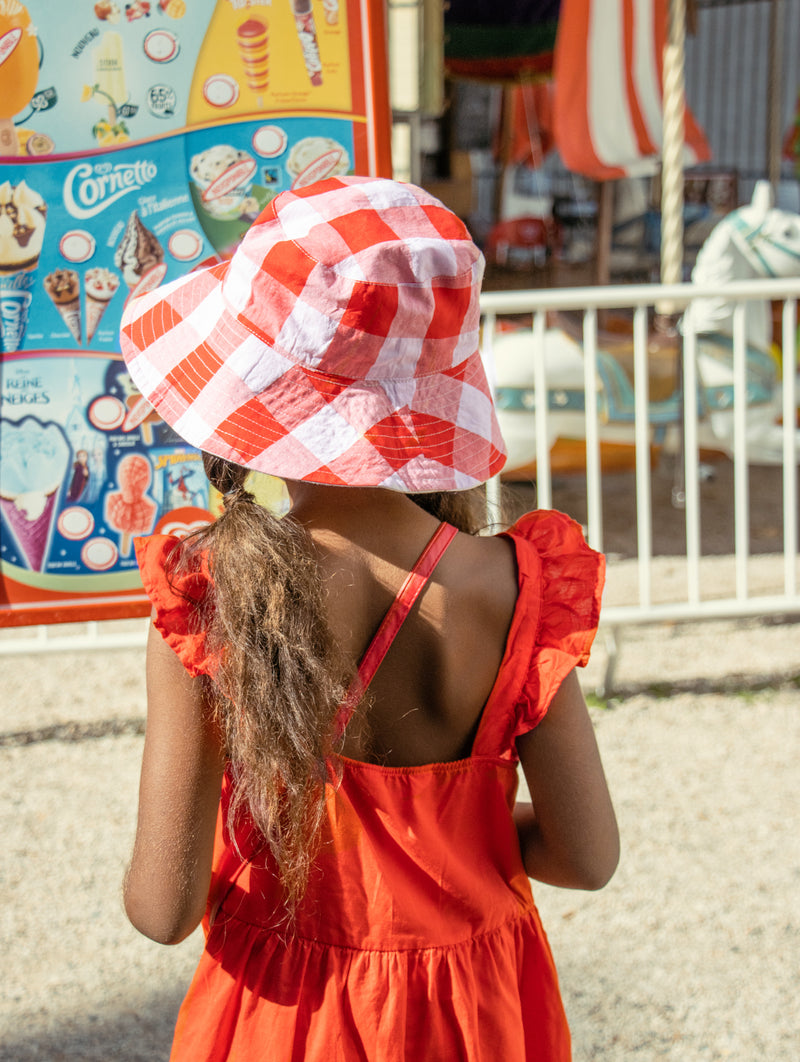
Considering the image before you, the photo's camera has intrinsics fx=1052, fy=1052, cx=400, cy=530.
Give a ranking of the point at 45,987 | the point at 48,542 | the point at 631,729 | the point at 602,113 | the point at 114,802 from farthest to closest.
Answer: the point at 602,113 < the point at 631,729 < the point at 114,802 < the point at 48,542 < the point at 45,987

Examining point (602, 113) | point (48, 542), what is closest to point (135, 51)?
point (48, 542)

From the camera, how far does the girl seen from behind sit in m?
1.00

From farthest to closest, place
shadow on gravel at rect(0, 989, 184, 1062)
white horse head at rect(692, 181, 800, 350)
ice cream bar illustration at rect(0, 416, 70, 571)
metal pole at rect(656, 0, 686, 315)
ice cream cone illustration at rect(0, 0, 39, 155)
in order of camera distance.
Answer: white horse head at rect(692, 181, 800, 350)
metal pole at rect(656, 0, 686, 315)
ice cream bar illustration at rect(0, 416, 70, 571)
ice cream cone illustration at rect(0, 0, 39, 155)
shadow on gravel at rect(0, 989, 184, 1062)

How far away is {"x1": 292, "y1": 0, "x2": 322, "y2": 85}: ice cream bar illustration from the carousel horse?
2.44 m

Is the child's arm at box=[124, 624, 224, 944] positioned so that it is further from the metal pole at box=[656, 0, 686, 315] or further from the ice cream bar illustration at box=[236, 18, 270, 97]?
the metal pole at box=[656, 0, 686, 315]

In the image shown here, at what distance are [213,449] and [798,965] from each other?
6.26 ft

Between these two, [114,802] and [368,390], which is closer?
[368,390]

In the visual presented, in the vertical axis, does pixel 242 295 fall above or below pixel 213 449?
above

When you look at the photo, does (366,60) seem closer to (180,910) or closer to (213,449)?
(213,449)

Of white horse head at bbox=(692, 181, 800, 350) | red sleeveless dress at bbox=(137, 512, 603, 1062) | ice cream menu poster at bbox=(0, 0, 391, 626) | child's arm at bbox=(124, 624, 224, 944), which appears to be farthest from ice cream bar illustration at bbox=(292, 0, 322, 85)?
white horse head at bbox=(692, 181, 800, 350)

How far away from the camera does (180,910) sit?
1.07 meters

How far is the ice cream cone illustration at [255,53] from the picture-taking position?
7.67 ft

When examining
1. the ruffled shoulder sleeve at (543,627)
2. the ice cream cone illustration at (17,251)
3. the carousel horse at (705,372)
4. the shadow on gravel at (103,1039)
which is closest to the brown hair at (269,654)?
the ruffled shoulder sleeve at (543,627)

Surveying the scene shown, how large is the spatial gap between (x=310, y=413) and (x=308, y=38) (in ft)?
5.47
